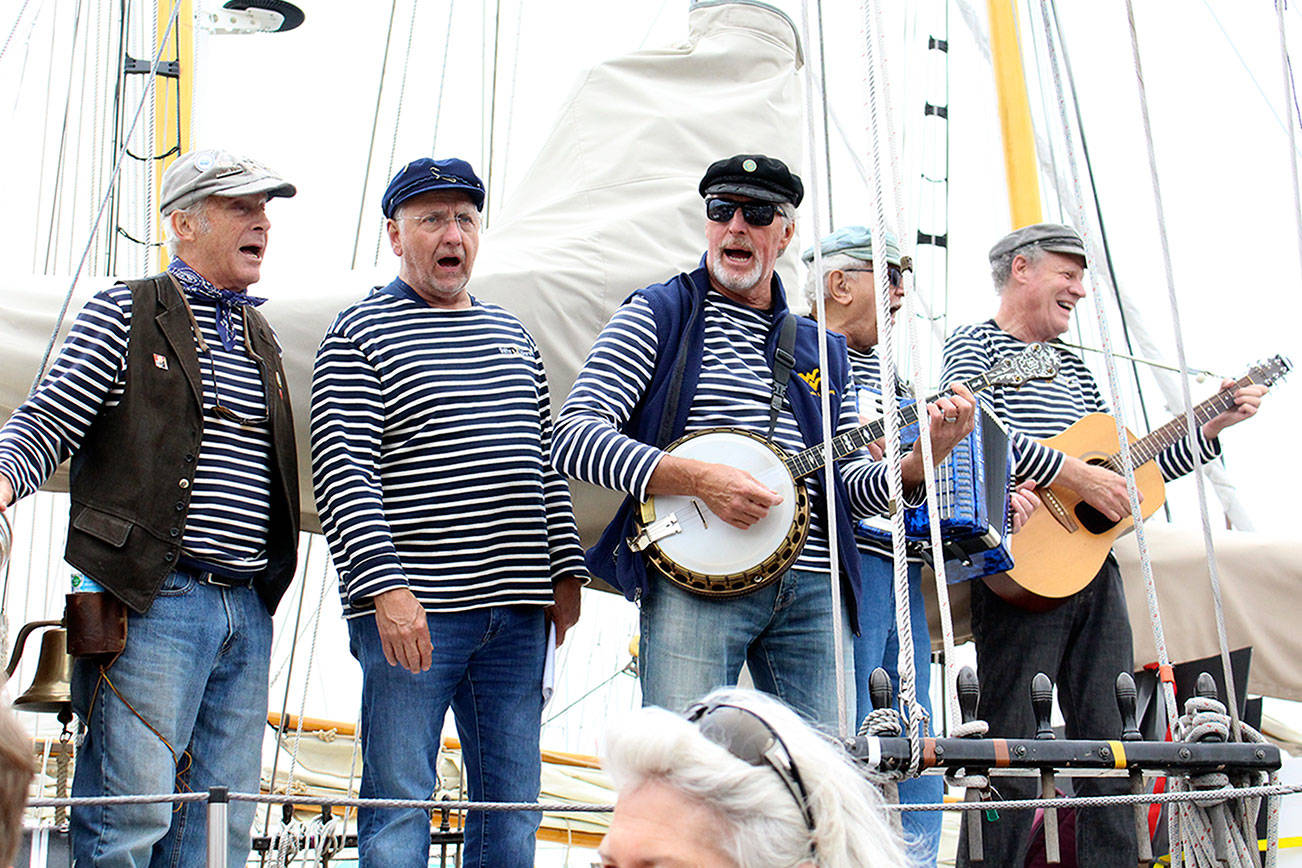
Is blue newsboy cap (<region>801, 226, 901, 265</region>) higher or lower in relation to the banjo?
higher

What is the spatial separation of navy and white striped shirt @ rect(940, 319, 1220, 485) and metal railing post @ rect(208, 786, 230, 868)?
91.3 inches

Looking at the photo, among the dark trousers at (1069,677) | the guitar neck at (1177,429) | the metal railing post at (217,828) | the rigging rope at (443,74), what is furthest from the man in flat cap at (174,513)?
the rigging rope at (443,74)

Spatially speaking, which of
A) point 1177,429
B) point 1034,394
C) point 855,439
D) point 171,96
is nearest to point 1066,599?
point 1034,394

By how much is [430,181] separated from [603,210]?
50.5 inches

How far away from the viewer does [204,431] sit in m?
3.00

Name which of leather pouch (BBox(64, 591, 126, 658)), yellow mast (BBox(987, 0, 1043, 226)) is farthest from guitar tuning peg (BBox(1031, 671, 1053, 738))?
yellow mast (BBox(987, 0, 1043, 226))

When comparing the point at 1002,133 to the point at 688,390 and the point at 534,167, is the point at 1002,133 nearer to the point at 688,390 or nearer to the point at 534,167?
the point at 534,167

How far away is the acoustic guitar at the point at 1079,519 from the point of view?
12.4 feet

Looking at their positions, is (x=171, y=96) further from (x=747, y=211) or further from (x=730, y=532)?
(x=730, y=532)

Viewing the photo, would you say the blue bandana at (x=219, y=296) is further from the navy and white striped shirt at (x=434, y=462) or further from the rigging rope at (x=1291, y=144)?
the rigging rope at (x=1291, y=144)

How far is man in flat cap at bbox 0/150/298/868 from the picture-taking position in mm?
2746

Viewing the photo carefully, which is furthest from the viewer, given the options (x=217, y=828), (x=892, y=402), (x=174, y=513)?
(x=174, y=513)

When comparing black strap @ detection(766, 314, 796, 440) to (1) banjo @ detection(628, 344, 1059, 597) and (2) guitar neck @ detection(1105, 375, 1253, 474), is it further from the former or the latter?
(2) guitar neck @ detection(1105, 375, 1253, 474)

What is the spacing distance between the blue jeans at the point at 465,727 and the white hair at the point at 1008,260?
192 centimetres
